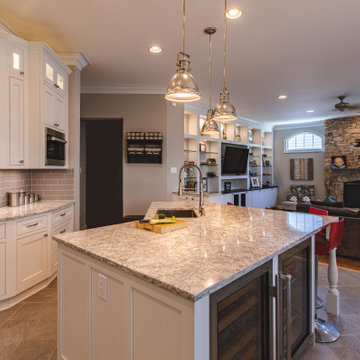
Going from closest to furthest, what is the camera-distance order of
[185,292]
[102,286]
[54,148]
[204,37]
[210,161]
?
[185,292], [102,286], [204,37], [54,148], [210,161]

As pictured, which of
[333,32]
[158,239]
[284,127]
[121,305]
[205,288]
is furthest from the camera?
[284,127]

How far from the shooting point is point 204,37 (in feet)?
10.5

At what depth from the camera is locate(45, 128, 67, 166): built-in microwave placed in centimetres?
332

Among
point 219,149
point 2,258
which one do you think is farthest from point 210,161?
point 2,258

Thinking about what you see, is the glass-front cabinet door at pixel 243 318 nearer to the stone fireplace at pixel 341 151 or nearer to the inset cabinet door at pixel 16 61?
the inset cabinet door at pixel 16 61

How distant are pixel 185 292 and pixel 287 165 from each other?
9197 mm

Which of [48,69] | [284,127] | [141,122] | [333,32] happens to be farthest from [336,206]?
[284,127]

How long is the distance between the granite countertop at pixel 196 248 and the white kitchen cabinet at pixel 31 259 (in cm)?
129

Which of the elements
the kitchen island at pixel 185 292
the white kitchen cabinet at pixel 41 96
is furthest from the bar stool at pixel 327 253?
the white kitchen cabinet at pixel 41 96

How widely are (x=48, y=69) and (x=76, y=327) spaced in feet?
9.89

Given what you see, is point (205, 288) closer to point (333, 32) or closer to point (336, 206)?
point (333, 32)

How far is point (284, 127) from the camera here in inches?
368

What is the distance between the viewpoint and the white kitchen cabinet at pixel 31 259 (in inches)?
107

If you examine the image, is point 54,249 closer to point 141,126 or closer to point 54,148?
point 54,148
